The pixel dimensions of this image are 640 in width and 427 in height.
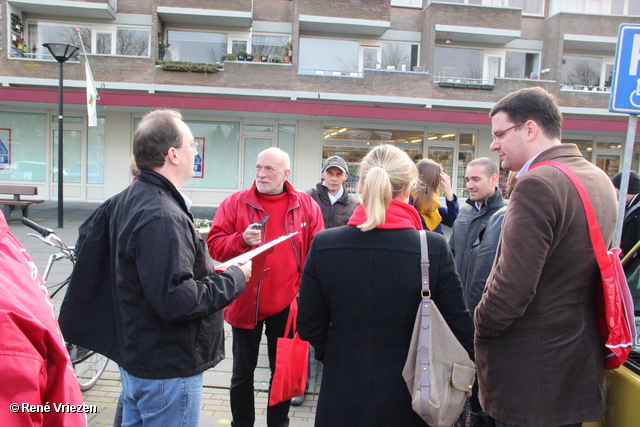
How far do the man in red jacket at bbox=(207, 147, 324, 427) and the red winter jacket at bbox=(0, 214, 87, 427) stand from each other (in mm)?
2052

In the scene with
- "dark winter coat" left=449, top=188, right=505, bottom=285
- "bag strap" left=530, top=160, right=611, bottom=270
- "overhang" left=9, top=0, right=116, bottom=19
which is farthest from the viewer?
"overhang" left=9, top=0, right=116, bottom=19

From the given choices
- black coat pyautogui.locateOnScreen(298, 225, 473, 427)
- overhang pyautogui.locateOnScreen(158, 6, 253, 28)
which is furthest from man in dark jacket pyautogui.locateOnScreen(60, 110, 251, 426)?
overhang pyautogui.locateOnScreen(158, 6, 253, 28)

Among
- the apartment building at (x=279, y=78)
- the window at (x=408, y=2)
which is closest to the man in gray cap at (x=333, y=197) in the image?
the apartment building at (x=279, y=78)

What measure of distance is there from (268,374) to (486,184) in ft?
8.33

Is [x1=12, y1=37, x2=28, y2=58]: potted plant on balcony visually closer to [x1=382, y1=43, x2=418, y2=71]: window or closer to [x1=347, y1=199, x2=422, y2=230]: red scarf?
[x1=382, y1=43, x2=418, y2=71]: window

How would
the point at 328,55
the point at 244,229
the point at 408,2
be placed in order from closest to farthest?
the point at 244,229, the point at 328,55, the point at 408,2

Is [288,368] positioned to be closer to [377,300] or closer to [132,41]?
[377,300]

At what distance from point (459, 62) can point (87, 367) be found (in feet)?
61.9

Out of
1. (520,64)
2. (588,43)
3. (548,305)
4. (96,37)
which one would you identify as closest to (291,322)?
(548,305)

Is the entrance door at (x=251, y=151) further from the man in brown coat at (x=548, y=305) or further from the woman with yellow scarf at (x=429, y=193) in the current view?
the man in brown coat at (x=548, y=305)

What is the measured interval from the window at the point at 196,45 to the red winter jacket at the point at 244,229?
1644 cm

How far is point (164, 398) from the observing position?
6.66 feet

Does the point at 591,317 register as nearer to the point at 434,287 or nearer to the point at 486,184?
the point at 434,287

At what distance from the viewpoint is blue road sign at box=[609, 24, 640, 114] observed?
357cm
